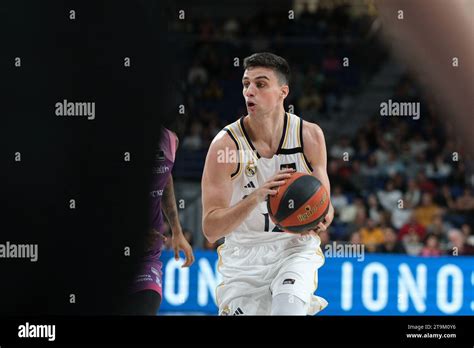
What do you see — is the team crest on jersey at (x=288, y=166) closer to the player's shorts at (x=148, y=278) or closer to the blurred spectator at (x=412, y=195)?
the player's shorts at (x=148, y=278)

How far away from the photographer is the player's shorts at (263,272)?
5.21 meters

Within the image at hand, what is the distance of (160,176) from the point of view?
19.1 feet

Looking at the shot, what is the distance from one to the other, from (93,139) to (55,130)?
0.26 meters

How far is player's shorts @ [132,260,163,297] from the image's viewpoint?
561 centimetres

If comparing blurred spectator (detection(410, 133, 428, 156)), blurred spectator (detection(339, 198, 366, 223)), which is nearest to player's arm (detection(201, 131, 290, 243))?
blurred spectator (detection(339, 198, 366, 223))

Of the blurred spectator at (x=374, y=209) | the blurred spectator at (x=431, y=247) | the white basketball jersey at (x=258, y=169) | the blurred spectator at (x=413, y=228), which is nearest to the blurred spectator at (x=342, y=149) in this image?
the blurred spectator at (x=374, y=209)

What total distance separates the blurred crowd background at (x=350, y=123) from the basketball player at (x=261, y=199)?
0.89 feet

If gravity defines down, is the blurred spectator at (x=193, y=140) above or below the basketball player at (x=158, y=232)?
above

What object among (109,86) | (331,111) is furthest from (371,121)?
(109,86)

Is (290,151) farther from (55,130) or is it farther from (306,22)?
(55,130)

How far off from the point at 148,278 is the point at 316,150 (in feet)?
4.60

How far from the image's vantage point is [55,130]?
18.6ft

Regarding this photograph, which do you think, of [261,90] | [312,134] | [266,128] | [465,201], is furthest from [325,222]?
[465,201]

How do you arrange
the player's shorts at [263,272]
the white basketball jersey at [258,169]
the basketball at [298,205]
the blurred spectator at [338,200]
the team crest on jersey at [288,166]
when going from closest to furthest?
the basketball at [298,205], the player's shorts at [263,272], the white basketball jersey at [258,169], the team crest on jersey at [288,166], the blurred spectator at [338,200]
